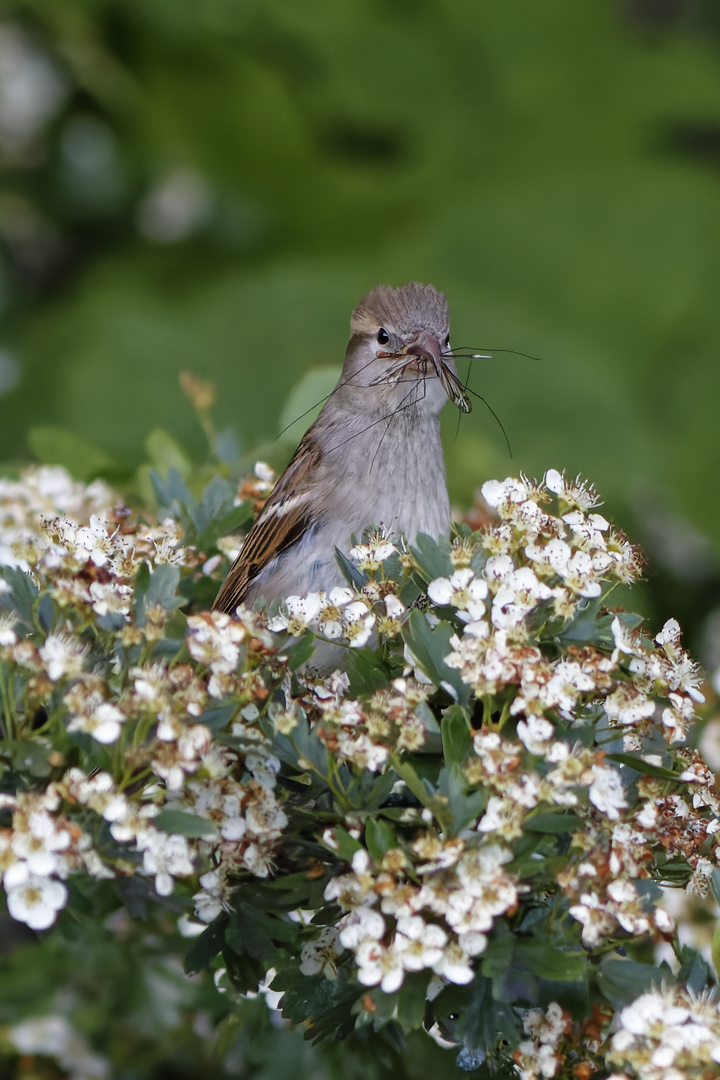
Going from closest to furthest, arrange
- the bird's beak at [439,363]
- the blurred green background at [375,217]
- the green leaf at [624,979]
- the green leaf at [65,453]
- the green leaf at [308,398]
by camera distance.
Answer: the green leaf at [624,979] < the bird's beak at [439,363] < the green leaf at [308,398] < the green leaf at [65,453] < the blurred green background at [375,217]

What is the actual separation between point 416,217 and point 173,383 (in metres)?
1.20

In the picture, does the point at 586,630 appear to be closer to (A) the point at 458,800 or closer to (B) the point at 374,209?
(A) the point at 458,800

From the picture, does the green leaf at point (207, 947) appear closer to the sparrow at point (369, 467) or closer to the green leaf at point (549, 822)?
the green leaf at point (549, 822)

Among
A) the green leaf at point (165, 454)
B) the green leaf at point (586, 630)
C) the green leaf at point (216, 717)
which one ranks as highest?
the green leaf at point (165, 454)

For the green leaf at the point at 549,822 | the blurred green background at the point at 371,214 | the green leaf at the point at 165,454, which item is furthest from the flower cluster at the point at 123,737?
the blurred green background at the point at 371,214

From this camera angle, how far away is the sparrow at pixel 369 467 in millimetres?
1756

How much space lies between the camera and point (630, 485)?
354 cm

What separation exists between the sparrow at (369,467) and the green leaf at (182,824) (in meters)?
0.67

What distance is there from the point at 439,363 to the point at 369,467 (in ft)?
0.87

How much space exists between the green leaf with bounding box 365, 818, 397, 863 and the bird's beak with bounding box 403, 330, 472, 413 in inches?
25.9

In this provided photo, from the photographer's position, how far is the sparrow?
176 centimetres

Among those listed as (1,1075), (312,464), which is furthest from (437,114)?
(1,1075)

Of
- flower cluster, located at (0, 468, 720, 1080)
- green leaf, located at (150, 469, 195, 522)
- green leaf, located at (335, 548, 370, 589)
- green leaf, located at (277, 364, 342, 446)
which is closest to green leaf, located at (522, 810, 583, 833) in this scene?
flower cluster, located at (0, 468, 720, 1080)

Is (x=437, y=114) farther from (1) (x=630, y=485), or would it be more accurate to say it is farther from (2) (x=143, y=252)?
(1) (x=630, y=485)
